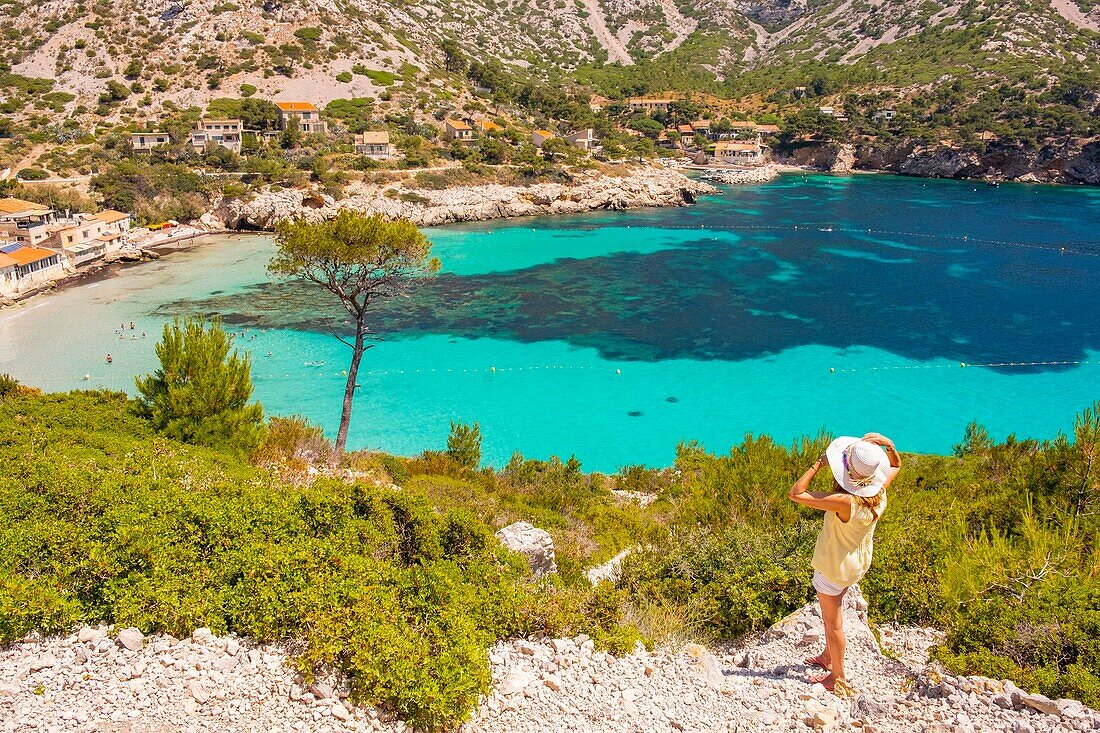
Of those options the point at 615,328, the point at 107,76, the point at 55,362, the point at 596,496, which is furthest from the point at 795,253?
the point at 107,76

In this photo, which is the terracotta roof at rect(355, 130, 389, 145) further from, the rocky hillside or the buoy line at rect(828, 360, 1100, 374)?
the buoy line at rect(828, 360, 1100, 374)

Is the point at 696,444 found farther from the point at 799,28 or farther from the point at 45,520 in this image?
the point at 799,28

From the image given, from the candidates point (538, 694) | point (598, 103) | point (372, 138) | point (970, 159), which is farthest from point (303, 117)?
point (970, 159)

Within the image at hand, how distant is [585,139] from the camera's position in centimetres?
8150

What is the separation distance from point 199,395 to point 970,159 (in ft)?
311

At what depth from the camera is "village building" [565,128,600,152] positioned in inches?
3137

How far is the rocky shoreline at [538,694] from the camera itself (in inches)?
183

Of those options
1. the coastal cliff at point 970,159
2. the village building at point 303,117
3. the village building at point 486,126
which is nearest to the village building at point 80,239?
the village building at point 303,117

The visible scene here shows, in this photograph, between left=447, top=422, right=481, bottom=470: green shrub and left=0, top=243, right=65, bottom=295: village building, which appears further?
left=0, top=243, right=65, bottom=295: village building

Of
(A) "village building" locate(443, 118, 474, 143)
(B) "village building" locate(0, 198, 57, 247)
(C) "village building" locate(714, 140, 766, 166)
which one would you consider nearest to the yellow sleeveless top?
(B) "village building" locate(0, 198, 57, 247)

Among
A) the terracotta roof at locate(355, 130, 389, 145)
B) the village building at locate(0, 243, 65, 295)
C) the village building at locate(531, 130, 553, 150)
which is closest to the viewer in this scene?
the village building at locate(0, 243, 65, 295)

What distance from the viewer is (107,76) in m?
70.6

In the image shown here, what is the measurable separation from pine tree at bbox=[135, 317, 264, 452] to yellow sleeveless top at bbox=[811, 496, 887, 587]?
10.5 m

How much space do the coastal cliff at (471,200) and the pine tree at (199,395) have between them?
29.6 meters
